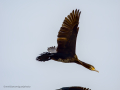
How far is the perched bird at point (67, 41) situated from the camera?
1302 centimetres

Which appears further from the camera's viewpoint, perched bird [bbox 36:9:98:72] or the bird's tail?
the bird's tail

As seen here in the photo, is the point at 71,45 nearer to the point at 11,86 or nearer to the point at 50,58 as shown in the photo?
the point at 50,58

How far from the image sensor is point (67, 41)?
13.3m

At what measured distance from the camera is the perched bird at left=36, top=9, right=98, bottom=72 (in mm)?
13016

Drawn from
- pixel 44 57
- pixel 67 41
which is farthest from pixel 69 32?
pixel 44 57

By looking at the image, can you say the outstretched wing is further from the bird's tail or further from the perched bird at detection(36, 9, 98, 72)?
the bird's tail

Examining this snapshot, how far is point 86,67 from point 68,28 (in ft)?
A: 8.07

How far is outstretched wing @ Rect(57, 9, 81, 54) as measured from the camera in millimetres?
12995

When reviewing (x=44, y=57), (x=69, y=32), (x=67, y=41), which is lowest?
(x=44, y=57)

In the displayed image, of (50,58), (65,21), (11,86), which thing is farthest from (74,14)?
(11,86)

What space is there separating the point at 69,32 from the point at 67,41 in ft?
1.58

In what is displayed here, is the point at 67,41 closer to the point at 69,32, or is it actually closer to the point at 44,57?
the point at 69,32

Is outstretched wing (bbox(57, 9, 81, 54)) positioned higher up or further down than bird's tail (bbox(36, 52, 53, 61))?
Answer: higher up

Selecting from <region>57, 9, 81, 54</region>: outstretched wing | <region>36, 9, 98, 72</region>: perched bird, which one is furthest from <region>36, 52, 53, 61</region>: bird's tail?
<region>57, 9, 81, 54</region>: outstretched wing
